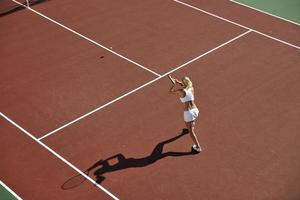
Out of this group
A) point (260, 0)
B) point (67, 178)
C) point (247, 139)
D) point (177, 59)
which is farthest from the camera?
point (260, 0)

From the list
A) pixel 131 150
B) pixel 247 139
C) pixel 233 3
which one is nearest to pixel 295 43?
pixel 233 3

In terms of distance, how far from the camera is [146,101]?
15.5 metres

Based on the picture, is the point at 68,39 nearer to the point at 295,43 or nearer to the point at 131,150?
the point at 131,150

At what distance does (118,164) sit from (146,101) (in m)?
2.86

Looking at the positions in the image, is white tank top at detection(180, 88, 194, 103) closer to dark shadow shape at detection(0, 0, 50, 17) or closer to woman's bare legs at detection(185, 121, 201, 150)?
woman's bare legs at detection(185, 121, 201, 150)

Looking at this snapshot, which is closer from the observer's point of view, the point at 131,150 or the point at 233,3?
the point at 131,150

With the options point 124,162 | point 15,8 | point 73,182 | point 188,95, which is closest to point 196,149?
point 188,95

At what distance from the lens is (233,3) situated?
20953 mm

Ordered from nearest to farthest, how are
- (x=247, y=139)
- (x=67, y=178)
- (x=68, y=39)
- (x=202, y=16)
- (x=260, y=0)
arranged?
(x=67, y=178)
(x=247, y=139)
(x=68, y=39)
(x=202, y=16)
(x=260, y=0)

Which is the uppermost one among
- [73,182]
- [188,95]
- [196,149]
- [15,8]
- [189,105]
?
[188,95]

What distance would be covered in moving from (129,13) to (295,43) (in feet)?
20.8

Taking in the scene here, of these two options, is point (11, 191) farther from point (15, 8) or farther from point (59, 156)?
point (15, 8)

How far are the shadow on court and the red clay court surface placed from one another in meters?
0.04

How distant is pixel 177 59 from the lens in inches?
685
